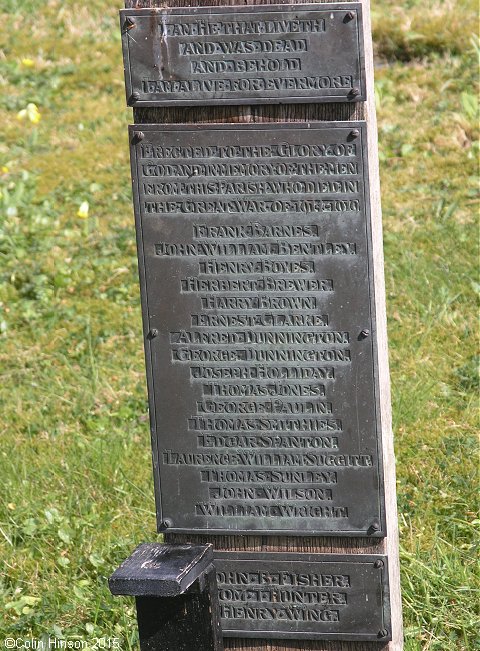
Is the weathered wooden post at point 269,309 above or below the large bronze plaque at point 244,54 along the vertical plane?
Result: below

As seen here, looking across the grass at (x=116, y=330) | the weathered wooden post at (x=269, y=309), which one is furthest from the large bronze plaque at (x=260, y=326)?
the grass at (x=116, y=330)

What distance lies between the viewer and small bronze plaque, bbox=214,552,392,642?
2.74m

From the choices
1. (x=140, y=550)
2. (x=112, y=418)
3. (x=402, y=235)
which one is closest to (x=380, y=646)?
(x=140, y=550)

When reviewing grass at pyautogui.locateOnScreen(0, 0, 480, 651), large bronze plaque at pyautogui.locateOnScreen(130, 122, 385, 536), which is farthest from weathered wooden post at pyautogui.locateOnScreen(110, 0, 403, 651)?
grass at pyautogui.locateOnScreen(0, 0, 480, 651)

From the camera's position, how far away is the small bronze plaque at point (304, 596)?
2.74 meters

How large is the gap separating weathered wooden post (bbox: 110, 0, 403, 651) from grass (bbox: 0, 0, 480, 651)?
22.1 inches

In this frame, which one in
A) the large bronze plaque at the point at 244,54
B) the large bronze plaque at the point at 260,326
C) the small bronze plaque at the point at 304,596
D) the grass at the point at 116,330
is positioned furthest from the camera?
the grass at the point at 116,330

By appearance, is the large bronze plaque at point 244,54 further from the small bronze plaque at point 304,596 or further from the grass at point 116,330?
the grass at point 116,330

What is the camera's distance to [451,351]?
14.6ft

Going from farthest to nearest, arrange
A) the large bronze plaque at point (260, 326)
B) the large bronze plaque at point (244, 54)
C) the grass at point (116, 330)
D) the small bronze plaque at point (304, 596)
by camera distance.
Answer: the grass at point (116, 330), the small bronze plaque at point (304, 596), the large bronze plaque at point (260, 326), the large bronze plaque at point (244, 54)

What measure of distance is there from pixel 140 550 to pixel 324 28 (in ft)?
4.54

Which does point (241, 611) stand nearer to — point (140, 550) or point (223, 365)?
point (140, 550)

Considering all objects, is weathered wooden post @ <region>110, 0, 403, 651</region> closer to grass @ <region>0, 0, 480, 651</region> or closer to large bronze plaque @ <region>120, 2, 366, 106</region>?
large bronze plaque @ <region>120, 2, 366, 106</region>

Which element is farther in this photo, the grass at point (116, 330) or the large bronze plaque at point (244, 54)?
the grass at point (116, 330)
